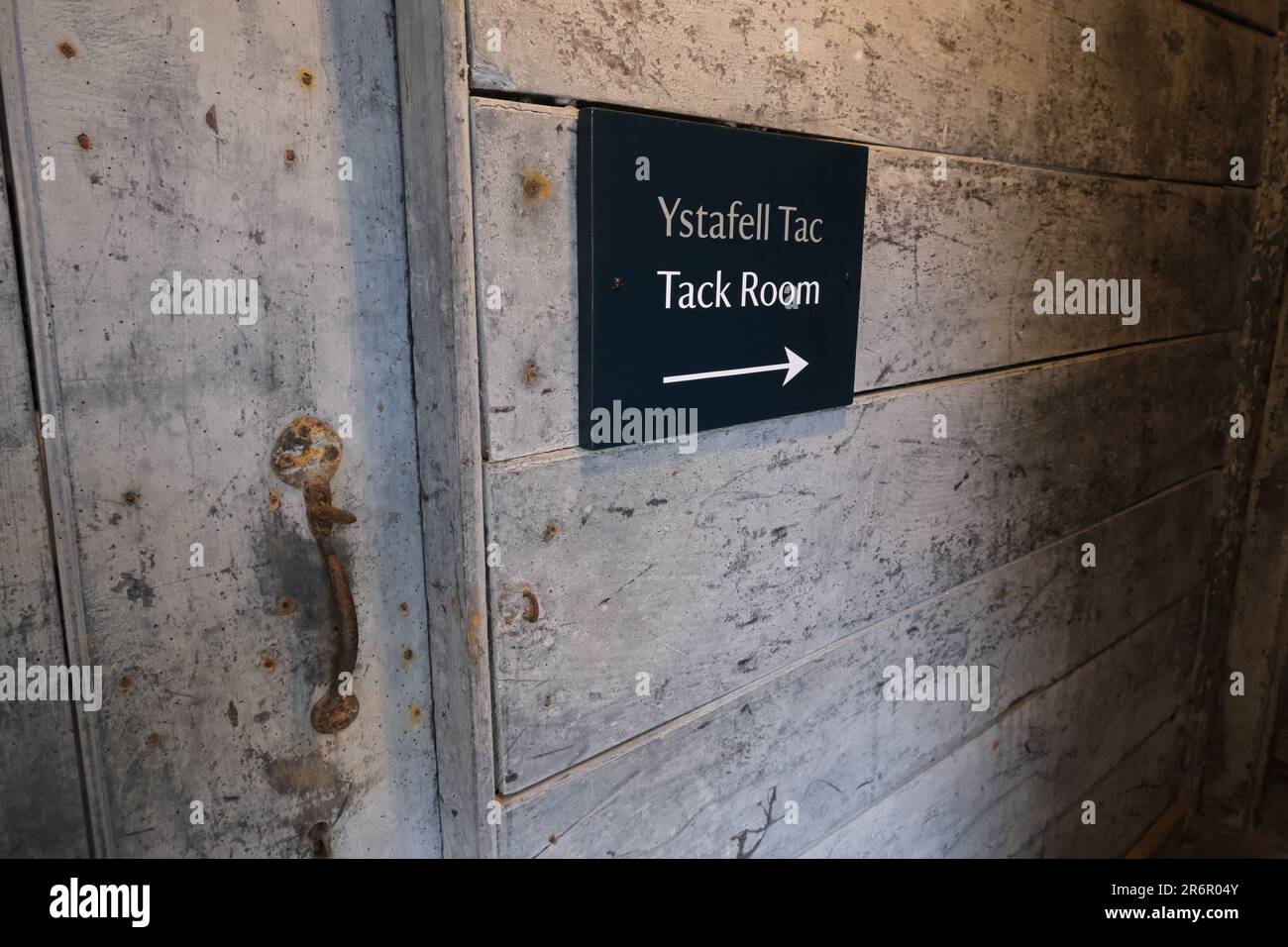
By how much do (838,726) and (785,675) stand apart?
0.21 meters

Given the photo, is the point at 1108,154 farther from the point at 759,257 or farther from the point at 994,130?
the point at 759,257

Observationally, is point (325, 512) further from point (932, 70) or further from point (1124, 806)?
point (1124, 806)

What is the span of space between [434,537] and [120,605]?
14.2 inches

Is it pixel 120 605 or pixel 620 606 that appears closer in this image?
pixel 120 605

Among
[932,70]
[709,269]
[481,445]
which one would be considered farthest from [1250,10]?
[481,445]

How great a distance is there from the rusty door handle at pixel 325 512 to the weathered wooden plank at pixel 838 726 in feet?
0.93

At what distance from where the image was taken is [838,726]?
4.99 ft

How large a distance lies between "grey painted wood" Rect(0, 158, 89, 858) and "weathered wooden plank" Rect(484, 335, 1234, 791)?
0.48 m

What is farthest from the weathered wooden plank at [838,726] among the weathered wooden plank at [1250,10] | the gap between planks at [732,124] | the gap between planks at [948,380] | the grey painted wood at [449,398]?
the weathered wooden plank at [1250,10]

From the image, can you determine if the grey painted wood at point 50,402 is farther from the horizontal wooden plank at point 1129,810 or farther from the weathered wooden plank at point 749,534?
the horizontal wooden plank at point 1129,810

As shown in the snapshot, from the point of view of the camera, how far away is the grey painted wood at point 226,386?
0.87 meters
